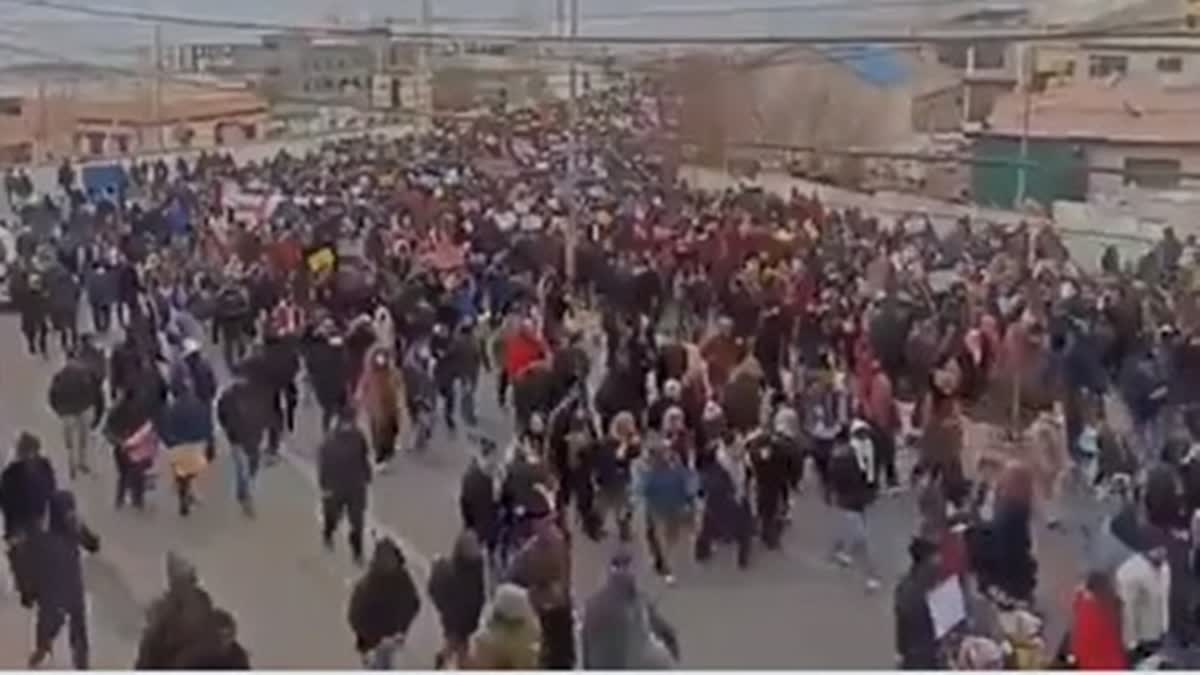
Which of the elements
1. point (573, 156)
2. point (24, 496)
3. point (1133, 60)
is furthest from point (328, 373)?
point (1133, 60)

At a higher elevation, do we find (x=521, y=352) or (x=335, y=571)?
(x=521, y=352)

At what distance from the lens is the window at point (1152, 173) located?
4680 millimetres

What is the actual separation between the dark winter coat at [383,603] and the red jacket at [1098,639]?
93 cm

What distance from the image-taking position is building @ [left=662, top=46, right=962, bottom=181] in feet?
13.4

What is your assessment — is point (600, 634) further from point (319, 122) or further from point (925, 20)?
point (925, 20)

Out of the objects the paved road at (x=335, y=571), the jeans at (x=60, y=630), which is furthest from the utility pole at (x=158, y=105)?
the jeans at (x=60, y=630)

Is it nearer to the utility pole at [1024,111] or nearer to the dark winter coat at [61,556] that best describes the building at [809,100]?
the utility pole at [1024,111]

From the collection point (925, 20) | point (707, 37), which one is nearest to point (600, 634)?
point (707, 37)

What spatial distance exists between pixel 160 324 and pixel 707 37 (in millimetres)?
1292

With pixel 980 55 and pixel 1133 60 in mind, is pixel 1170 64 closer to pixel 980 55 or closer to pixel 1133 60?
pixel 1133 60

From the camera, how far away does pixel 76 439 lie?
329 centimetres

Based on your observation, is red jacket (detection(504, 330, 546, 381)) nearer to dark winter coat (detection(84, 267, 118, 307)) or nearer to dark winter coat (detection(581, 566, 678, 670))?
dark winter coat (detection(84, 267, 118, 307))

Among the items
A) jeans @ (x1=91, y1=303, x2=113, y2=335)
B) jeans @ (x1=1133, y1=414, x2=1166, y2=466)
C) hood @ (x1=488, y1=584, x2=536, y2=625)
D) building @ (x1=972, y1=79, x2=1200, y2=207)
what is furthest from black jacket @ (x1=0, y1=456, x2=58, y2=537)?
building @ (x1=972, y1=79, x2=1200, y2=207)

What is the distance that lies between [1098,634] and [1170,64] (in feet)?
10.2
